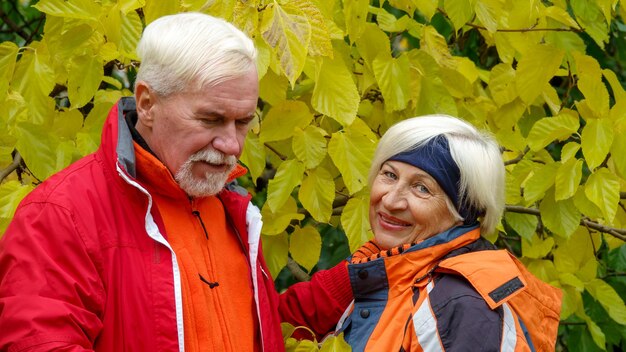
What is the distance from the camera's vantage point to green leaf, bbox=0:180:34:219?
2615 mm

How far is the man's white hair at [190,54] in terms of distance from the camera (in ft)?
7.74

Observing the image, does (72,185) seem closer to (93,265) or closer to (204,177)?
(93,265)

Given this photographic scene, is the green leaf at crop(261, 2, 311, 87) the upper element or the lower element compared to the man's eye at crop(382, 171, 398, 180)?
upper

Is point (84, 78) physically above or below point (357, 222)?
above

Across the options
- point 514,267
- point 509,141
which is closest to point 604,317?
point 509,141

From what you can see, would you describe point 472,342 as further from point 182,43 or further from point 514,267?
point 182,43

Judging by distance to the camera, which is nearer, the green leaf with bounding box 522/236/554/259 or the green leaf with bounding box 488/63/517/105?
the green leaf with bounding box 488/63/517/105

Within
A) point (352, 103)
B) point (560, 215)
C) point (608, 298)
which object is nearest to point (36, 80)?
point (352, 103)

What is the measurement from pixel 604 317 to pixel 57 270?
2712mm

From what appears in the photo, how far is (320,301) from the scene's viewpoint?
9.84 ft

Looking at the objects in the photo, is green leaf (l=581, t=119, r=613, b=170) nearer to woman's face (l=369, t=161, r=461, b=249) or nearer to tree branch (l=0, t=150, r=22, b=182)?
woman's face (l=369, t=161, r=461, b=249)

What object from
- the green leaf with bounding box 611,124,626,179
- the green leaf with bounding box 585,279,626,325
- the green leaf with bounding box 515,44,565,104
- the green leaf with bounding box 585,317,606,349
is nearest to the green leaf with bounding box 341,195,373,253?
the green leaf with bounding box 515,44,565,104

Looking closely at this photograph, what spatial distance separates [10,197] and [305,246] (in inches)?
38.0

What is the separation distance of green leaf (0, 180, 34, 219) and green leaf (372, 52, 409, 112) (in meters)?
1.03
